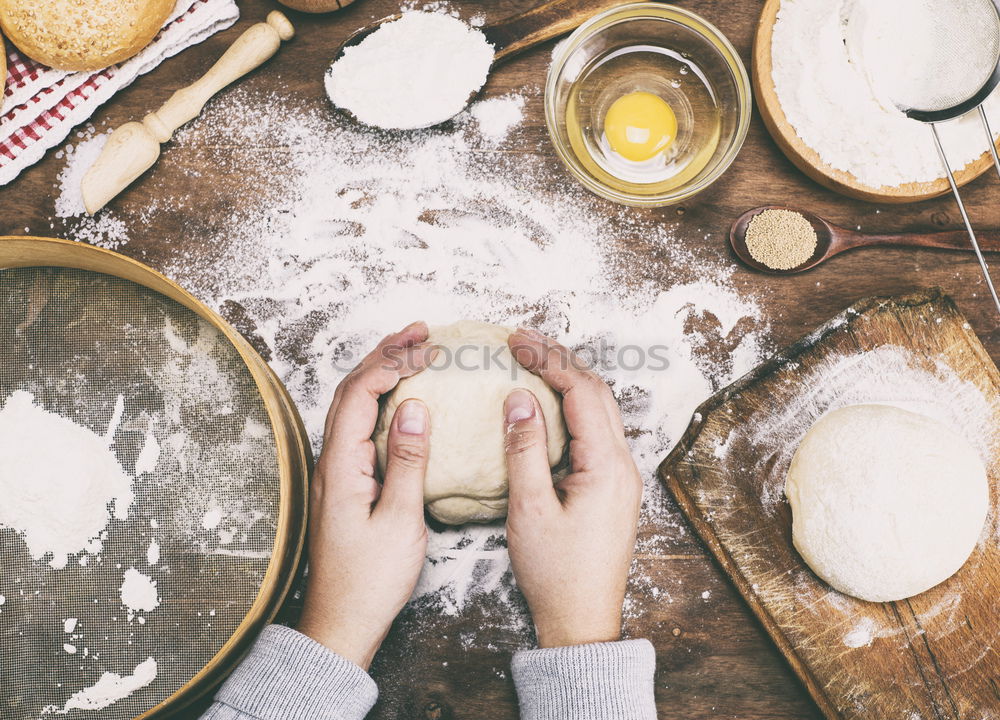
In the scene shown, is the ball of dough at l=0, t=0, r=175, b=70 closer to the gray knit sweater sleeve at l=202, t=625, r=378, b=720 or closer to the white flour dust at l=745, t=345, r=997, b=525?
Answer: the gray knit sweater sleeve at l=202, t=625, r=378, b=720

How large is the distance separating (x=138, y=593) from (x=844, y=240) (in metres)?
1.07

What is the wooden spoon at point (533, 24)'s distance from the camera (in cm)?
93

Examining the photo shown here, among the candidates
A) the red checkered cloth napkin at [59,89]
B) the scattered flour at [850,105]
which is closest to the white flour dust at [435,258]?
the red checkered cloth napkin at [59,89]

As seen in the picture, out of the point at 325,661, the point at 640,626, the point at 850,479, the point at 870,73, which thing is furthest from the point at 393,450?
the point at 870,73

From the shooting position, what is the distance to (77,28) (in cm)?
84

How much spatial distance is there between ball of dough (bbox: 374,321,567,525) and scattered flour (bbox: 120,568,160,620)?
1.08 feet

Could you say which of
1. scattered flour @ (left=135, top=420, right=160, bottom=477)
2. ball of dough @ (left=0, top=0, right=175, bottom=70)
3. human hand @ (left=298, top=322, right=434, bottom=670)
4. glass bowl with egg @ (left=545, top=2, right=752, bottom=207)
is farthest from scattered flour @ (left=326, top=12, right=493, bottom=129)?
scattered flour @ (left=135, top=420, right=160, bottom=477)

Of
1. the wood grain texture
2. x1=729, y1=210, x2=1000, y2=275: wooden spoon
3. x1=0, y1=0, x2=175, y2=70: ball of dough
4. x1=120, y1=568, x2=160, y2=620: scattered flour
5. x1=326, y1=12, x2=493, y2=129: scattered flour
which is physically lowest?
x1=120, y1=568, x2=160, y2=620: scattered flour

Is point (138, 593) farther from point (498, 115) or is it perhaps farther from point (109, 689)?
point (498, 115)

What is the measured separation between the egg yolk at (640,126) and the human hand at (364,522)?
1.50ft

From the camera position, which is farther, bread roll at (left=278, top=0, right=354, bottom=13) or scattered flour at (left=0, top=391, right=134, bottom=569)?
bread roll at (left=278, top=0, right=354, bottom=13)

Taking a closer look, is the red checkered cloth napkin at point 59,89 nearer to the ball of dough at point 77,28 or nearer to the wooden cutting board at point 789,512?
the ball of dough at point 77,28

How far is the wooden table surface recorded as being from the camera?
923 mm

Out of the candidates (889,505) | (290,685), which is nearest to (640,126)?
(889,505)
